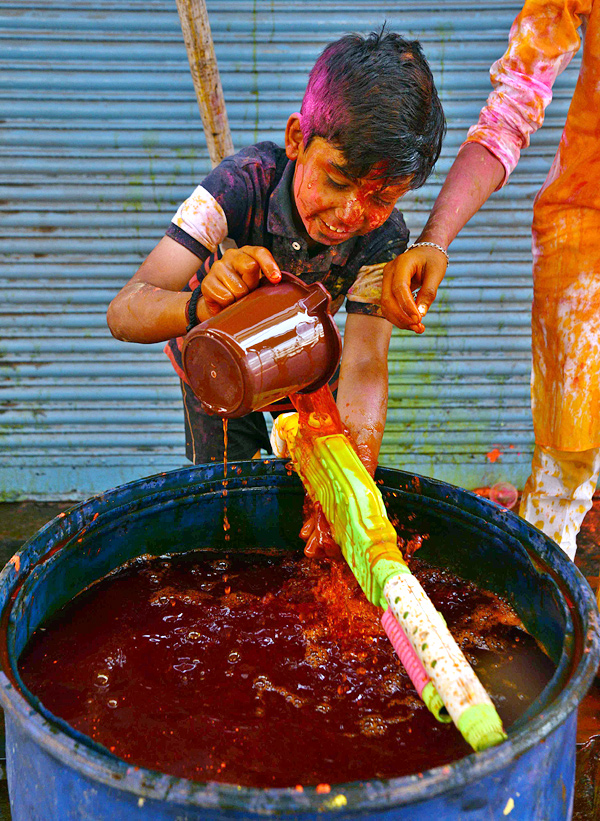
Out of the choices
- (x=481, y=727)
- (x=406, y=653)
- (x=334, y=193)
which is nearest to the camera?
(x=481, y=727)

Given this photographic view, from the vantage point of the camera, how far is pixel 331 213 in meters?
1.42

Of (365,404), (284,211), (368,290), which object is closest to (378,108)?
(284,211)

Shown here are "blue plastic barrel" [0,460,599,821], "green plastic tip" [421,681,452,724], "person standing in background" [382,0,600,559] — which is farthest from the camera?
"person standing in background" [382,0,600,559]

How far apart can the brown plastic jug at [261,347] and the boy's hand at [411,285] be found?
10.8 inches

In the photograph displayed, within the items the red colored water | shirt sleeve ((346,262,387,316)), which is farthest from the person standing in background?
the red colored water

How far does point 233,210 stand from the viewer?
1.66 m

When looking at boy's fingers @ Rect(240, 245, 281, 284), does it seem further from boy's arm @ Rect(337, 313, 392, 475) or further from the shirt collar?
boy's arm @ Rect(337, 313, 392, 475)

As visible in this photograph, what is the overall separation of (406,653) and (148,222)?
2491 mm

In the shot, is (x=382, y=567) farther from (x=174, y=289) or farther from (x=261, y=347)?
(x=174, y=289)

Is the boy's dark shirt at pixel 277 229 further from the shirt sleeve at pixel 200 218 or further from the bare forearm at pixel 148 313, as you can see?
the bare forearm at pixel 148 313

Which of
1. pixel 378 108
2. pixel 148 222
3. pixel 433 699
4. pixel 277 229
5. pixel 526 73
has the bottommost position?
pixel 433 699

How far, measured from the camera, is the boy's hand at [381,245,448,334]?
1493 mm

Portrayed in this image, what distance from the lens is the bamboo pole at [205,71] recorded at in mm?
1937

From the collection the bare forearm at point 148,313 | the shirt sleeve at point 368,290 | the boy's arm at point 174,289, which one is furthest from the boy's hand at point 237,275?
the shirt sleeve at point 368,290
